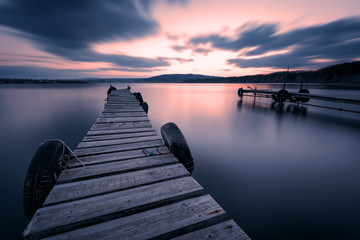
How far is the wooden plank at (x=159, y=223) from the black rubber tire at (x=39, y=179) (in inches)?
48.9

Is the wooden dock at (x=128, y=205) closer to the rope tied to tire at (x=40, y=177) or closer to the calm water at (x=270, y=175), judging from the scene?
the rope tied to tire at (x=40, y=177)

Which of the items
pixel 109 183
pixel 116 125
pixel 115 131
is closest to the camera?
pixel 109 183

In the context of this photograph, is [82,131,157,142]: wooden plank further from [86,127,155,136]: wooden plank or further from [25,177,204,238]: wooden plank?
[25,177,204,238]: wooden plank

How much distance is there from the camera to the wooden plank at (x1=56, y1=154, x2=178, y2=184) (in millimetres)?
2879

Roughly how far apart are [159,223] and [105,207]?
2.68 ft

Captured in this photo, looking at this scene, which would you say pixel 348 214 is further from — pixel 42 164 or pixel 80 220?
pixel 42 164

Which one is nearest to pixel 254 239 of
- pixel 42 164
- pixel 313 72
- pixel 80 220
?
pixel 80 220

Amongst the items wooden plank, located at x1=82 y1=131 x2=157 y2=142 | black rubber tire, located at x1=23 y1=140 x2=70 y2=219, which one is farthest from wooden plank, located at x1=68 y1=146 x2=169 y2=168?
wooden plank, located at x1=82 y1=131 x2=157 y2=142

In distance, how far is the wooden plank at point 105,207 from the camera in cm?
189

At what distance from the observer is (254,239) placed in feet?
11.1

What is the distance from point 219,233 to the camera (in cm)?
185

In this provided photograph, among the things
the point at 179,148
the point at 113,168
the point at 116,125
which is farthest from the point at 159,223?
the point at 116,125

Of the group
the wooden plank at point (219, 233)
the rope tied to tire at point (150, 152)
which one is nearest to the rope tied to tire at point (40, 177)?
the rope tied to tire at point (150, 152)

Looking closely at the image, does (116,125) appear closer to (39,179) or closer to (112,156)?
(112,156)
